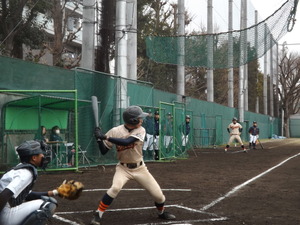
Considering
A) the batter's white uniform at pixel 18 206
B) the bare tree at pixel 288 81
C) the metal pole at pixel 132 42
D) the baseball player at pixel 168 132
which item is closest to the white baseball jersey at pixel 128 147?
the batter's white uniform at pixel 18 206

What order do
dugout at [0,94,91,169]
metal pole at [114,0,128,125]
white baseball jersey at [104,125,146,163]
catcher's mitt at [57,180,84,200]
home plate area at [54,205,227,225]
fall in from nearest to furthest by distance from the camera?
1. catcher's mitt at [57,180,84,200]
2. home plate area at [54,205,227,225]
3. white baseball jersey at [104,125,146,163]
4. dugout at [0,94,91,169]
5. metal pole at [114,0,128,125]

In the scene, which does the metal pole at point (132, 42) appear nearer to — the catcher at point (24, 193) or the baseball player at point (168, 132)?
the baseball player at point (168, 132)

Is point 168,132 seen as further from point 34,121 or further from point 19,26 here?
point 19,26

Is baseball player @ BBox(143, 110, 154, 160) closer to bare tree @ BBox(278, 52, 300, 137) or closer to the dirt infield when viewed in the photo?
the dirt infield

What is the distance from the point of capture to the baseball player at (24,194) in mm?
4270

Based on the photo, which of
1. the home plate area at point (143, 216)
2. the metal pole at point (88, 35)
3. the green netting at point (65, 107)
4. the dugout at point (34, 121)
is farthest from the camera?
the metal pole at point (88, 35)

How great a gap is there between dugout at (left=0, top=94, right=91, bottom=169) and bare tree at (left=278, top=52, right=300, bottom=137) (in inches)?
2302

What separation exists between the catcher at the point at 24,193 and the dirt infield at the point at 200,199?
6.55 feet

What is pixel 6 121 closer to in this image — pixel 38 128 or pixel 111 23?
pixel 38 128

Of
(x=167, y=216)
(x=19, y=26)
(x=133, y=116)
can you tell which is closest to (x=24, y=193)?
(x=133, y=116)

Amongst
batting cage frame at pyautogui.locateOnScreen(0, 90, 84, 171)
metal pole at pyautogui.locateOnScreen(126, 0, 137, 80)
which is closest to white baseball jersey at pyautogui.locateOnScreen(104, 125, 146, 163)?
batting cage frame at pyautogui.locateOnScreen(0, 90, 84, 171)

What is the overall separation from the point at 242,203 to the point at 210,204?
0.59 m

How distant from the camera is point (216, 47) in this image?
1830 cm

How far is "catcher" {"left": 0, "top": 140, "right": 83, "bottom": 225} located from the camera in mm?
4276
